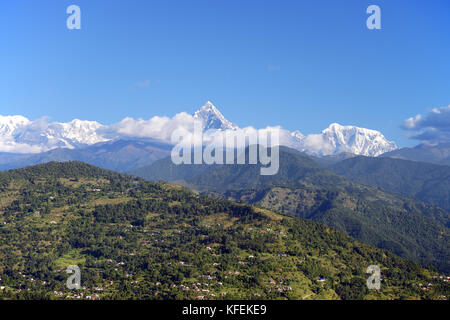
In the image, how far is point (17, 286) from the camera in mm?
193000
